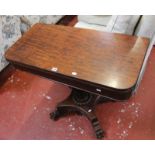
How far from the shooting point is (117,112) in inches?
62.1

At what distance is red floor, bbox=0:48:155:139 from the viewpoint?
1462 millimetres

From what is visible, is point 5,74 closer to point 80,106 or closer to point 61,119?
point 61,119

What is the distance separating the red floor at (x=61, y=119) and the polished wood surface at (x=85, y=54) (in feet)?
1.80

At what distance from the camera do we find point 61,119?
1.57m

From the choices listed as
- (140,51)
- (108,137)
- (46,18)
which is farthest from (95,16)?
(108,137)

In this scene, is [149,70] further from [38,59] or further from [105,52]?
[38,59]

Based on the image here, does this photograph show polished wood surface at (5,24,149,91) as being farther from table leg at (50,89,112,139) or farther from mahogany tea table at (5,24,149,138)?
table leg at (50,89,112,139)

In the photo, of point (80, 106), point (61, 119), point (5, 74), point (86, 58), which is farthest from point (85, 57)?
point (5, 74)

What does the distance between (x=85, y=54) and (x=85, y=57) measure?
1.1 inches

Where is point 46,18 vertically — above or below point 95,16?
below

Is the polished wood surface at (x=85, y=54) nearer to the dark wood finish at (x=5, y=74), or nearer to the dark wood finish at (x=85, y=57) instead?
Answer: the dark wood finish at (x=85, y=57)

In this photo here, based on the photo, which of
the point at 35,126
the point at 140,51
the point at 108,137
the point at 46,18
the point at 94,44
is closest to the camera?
the point at 140,51

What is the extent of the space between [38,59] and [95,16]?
955 mm
